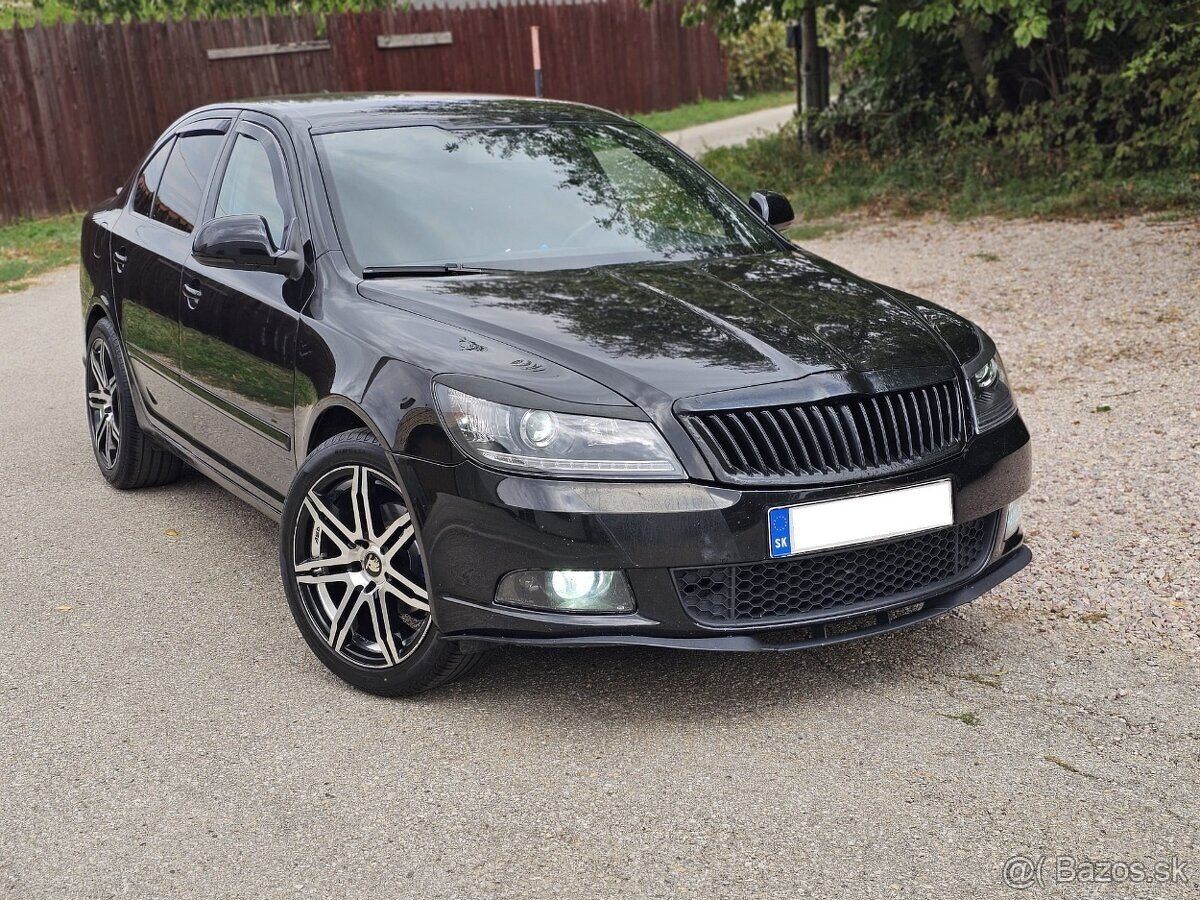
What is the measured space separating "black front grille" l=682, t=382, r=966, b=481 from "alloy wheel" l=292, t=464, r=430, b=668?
0.90 metres

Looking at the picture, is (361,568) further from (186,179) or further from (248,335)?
(186,179)

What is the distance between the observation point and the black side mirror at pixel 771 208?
5332 millimetres

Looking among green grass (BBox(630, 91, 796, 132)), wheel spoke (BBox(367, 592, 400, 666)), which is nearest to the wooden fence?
green grass (BBox(630, 91, 796, 132))

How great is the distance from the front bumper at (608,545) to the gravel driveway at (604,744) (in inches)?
11.8

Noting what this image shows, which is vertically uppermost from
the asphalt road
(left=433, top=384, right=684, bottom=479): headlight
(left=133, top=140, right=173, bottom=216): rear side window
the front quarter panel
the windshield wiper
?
(left=133, top=140, right=173, bottom=216): rear side window

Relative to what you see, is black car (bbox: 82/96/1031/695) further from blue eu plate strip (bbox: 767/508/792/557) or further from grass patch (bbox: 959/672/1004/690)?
grass patch (bbox: 959/672/1004/690)

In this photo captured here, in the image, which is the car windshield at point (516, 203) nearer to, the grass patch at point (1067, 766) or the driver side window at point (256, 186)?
the driver side window at point (256, 186)

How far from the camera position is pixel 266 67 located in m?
20.6

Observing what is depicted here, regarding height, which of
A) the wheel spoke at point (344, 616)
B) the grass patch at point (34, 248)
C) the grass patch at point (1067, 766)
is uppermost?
the wheel spoke at point (344, 616)

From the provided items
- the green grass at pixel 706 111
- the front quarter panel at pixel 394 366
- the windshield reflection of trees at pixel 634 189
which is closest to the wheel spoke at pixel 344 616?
the front quarter panel at pixel 394 366

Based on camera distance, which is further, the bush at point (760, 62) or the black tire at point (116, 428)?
the bush at point (760, 62)

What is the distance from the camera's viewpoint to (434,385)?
12.0 feet

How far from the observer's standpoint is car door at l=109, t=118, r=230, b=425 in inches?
210

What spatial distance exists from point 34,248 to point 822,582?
549 inches
